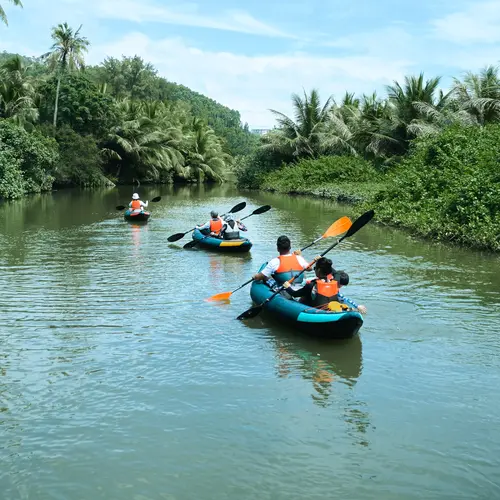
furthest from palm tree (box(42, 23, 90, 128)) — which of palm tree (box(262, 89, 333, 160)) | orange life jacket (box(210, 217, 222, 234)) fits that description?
orange life jacket (box(210, 217, 222, 234))

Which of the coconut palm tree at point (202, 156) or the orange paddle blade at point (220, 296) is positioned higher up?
the coconut palm tree at point (202, 156)

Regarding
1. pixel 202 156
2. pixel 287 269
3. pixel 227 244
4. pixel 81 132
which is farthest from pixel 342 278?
pixel 202 156

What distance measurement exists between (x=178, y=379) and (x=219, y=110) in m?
124

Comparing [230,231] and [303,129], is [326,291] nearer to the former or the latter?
[230,231]

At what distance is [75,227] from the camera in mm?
20984

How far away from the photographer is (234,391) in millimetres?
7012

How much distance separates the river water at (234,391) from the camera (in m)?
5.29

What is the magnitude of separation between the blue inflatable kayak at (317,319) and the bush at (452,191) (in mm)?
7898

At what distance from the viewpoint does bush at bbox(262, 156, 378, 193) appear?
1464 inches

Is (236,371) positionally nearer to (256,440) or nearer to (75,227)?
(256,440)

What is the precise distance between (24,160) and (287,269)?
28.0m

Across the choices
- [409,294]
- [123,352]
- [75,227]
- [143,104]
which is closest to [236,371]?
[123,352]

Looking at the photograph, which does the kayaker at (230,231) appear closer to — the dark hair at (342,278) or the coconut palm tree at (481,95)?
the dark hair at (342,278)

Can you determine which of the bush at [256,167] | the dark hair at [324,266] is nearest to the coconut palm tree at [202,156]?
→ the bush at [256,167]
